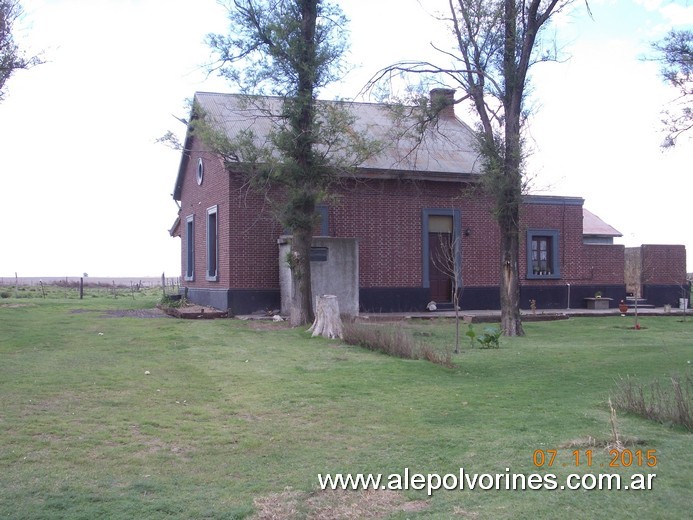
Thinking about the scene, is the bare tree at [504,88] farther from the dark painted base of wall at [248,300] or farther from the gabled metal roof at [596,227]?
the gabled metal roof at [596,227]

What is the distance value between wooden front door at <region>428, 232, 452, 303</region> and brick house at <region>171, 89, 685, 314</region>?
0.04 metres

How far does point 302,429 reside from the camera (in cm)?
753

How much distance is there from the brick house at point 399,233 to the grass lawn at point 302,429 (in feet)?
25.6

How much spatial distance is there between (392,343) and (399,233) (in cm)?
1065

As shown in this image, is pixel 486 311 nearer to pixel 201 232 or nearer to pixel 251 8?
pixel 201 232

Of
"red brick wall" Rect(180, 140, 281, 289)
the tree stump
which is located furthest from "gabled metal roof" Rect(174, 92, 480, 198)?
the tree stump

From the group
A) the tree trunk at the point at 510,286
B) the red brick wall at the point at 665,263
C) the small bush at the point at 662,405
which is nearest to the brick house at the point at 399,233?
the red brick wall at the point at 665,263

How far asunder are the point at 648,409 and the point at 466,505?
10.4ft

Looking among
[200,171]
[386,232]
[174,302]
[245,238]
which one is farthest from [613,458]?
[200,171]

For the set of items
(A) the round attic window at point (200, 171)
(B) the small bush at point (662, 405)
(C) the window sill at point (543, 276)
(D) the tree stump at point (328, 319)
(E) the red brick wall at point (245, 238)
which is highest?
(A) the round attic window at point (200, 171)

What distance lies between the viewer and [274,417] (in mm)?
8062

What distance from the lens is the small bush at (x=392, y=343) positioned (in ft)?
38.8

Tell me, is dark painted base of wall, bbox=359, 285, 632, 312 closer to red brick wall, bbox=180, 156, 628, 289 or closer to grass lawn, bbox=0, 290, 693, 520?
red brick wall, bbox=180, 156, 628, 289

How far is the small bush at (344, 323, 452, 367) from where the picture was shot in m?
11.8
